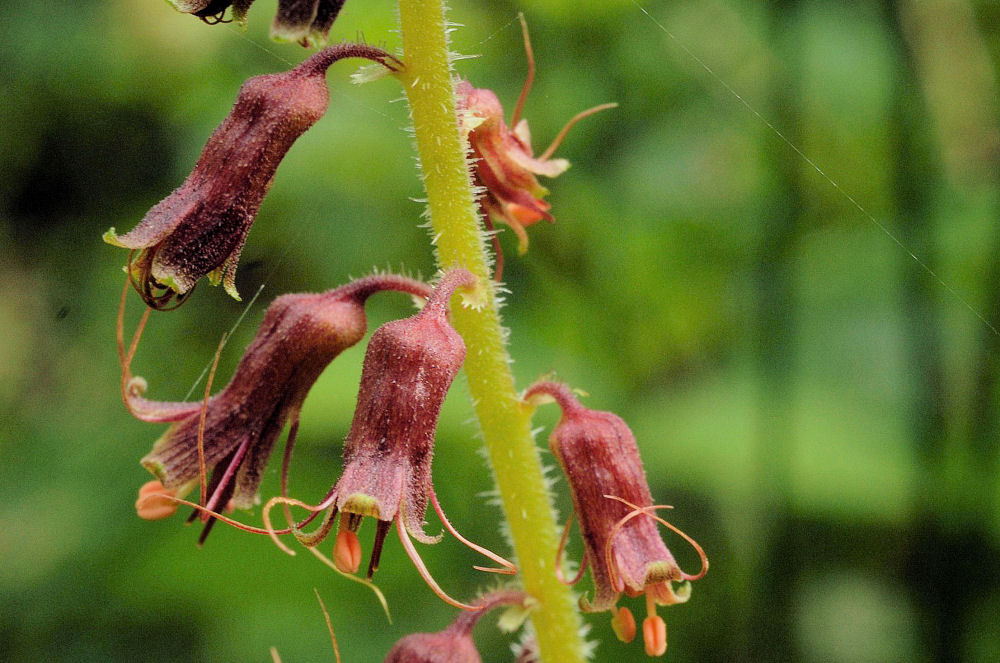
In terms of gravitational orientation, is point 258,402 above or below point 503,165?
below

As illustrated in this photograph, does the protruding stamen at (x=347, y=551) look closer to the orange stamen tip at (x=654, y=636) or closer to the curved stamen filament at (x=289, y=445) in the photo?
the curved stamen filament at (x=289, y=445)

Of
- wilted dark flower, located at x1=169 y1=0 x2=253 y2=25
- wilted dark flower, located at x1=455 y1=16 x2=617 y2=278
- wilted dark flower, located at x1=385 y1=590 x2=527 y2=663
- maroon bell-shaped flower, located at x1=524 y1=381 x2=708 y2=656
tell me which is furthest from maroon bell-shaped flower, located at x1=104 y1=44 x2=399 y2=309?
wilted dark flower, located at x1=385 y1=590 x2=527 y2=663

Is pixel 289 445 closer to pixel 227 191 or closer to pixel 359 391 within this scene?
pixel 359 391

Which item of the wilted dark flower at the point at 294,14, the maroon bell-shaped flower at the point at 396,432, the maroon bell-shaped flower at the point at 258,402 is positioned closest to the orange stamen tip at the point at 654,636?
the maroon bell-shaped flower at the point at 396,432

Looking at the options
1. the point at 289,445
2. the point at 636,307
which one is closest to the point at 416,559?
the point at 289,445

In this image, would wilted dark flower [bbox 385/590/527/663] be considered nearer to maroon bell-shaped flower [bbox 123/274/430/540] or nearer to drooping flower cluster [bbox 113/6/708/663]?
drooping flower cluster [bbox 113/6/708/663]

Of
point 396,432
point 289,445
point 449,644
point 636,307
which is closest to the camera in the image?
point 396,432
